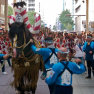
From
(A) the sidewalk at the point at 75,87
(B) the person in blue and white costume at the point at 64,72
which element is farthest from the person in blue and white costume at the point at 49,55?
(A) the sidewalk at the point at 75,87

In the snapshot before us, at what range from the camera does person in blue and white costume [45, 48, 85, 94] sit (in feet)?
11.3

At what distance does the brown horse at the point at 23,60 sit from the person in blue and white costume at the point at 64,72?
1.57 m

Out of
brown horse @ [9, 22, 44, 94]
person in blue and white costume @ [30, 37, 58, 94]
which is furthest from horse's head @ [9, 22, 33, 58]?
person in blue and white costume @ [30, 37, 58, 94]

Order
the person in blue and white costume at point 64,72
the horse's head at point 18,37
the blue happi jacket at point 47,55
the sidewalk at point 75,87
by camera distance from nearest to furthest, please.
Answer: the person in blue and white costume at point 64,72 → the blue happi jacket at point 47,55 → the horse's head at point 18,37 → the sidewalk at point 75,87

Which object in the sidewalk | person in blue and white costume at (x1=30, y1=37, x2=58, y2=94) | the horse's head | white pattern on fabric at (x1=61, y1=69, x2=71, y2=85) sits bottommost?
the sidewalk

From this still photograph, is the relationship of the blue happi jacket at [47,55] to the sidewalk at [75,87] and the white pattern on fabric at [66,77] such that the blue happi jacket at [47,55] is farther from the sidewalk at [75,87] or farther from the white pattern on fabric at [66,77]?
the sidewalk at [75,87]

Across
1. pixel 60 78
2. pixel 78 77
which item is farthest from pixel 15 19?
pixel 78 77

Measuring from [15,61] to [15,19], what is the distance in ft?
4.58

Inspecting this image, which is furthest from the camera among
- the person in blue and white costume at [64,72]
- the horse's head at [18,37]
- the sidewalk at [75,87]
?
the sidewalk at [75,87]

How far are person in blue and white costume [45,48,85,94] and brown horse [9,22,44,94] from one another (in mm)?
1570

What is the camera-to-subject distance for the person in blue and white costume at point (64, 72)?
3.43 meters

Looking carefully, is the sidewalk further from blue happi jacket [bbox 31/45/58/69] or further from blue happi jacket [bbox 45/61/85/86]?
blue happi jacket [bbox 45/61/85/86]

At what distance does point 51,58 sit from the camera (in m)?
4.62

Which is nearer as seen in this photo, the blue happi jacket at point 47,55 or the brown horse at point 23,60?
the blue happi jacket at point 47,55
